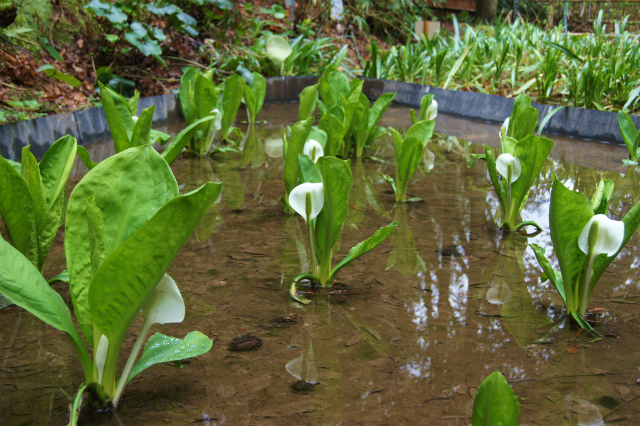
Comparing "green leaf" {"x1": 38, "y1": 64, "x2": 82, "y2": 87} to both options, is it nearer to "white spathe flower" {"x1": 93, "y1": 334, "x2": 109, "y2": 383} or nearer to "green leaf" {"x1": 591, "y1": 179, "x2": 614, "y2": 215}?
"white spathe flower" {"x1": 93, "y1": 334, "x2": 109, "y2": 383}

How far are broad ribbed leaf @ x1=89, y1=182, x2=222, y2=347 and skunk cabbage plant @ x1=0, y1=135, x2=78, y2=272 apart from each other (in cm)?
45

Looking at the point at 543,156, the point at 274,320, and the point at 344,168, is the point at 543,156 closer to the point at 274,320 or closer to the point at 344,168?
the point at 344,168

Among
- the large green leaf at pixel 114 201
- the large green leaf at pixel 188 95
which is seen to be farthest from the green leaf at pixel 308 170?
the large green leaf at pixel 188 95

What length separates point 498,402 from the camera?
69 centimetres

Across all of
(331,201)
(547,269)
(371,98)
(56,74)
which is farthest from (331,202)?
(371,98)

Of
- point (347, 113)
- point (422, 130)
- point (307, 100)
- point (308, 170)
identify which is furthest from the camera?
point (307, 100)

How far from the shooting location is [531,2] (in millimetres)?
12359

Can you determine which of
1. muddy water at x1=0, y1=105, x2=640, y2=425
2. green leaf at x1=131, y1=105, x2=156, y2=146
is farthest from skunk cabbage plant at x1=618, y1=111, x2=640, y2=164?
green leaf at x1=131, y1=105, x2=156, y2=146

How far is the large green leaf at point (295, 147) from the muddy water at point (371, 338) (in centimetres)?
16

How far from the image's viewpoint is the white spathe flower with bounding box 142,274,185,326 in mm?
906

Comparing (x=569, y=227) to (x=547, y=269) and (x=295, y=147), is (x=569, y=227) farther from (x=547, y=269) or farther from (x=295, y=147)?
(x=295, y=147)

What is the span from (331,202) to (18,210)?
0.68 meters

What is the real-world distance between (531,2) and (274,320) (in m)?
13.1

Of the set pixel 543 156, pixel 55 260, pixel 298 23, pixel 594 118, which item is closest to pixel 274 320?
pixel 55 260
